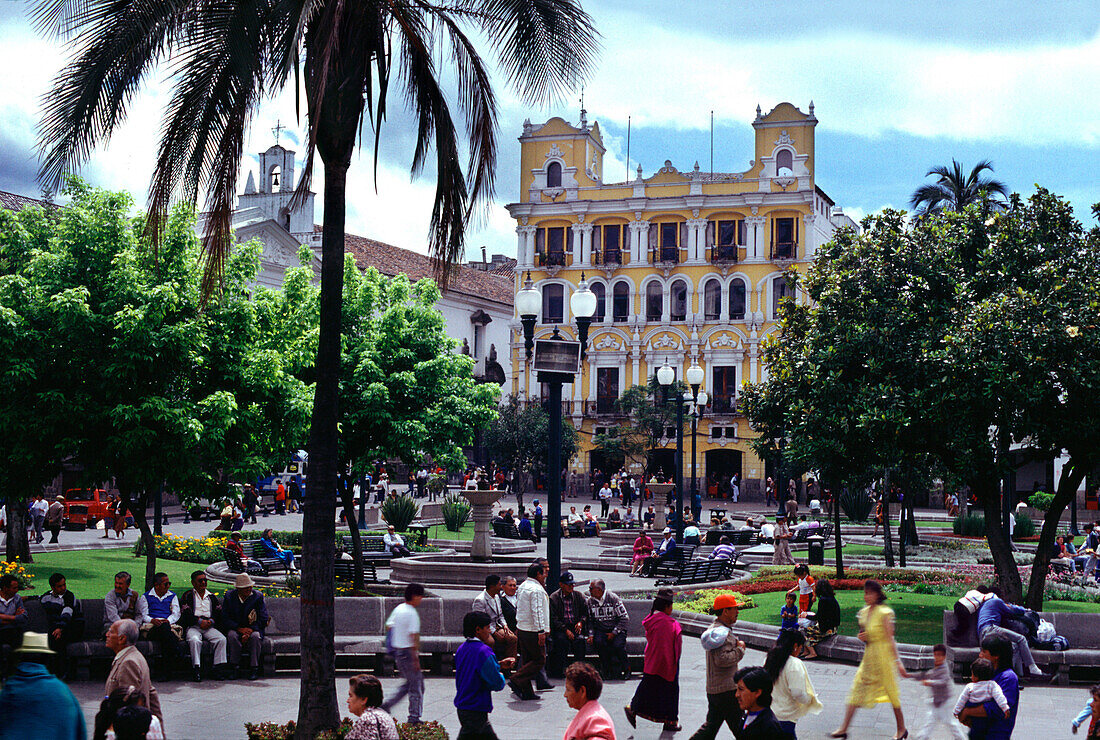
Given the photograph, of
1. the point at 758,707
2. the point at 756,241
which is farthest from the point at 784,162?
the point at 758,707

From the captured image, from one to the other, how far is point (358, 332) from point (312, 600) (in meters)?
16.5

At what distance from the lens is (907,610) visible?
17375mm

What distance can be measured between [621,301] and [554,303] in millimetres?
3633

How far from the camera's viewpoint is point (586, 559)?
27016 millimetres

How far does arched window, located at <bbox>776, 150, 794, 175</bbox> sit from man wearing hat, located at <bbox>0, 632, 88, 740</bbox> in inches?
2116

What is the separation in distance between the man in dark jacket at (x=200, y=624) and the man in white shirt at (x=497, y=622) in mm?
3015

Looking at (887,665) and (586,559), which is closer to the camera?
(887,665)

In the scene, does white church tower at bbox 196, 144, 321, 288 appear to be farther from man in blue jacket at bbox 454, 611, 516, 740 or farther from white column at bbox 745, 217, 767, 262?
man in blue jacket at bbox 454, 611, 516, 740

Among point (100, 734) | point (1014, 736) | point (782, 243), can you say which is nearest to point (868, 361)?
point (1014, 736)

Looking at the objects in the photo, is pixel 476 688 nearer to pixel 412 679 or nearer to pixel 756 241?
pixel 412 679

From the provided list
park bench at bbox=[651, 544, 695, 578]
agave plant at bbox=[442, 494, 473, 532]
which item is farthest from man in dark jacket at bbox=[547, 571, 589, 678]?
agave plant at bbox=[442, 494, 473, 532]

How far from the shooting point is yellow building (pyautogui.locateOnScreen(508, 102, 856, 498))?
183 ft

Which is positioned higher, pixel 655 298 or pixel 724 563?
pixel 655 298

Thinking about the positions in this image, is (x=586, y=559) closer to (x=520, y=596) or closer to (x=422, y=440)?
(x=422, y=440)
